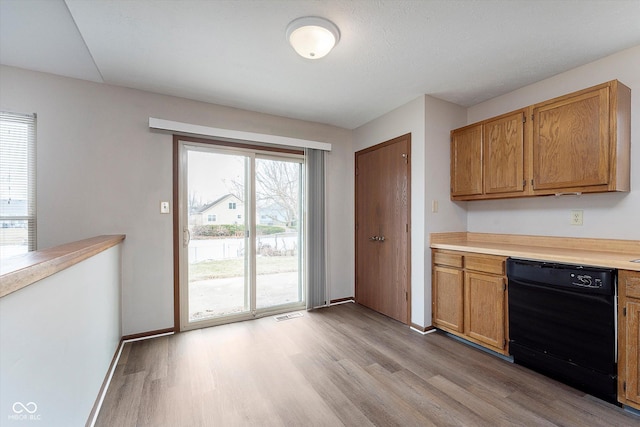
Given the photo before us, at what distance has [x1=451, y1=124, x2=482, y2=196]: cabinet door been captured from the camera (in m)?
2.83

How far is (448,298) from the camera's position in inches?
109

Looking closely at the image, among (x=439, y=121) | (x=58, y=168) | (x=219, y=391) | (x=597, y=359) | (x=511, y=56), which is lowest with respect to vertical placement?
A: (x=219, y=391)

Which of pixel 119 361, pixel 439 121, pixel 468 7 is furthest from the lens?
pixel 439 121

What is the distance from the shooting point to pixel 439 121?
9.82 ft

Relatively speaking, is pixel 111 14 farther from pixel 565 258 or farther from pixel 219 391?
pixel 565 258

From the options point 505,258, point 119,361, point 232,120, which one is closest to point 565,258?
point 505,258

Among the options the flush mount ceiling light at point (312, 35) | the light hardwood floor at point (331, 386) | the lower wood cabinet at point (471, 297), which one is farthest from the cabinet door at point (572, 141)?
the flush mount ceiling light at point (312, 35)

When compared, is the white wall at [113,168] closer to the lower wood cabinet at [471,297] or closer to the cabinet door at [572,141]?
the lower wood cabinet at [471,297]

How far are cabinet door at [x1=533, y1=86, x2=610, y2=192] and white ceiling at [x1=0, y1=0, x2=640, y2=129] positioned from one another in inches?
15.8

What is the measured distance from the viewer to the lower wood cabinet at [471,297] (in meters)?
2.34

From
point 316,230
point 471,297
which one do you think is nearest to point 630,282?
point 471,297

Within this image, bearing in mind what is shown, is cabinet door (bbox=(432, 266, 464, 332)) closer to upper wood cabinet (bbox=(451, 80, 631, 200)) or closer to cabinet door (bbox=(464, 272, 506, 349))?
cabinet door (bbox=(464, 272, 506, 349))

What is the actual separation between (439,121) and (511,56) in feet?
2.85

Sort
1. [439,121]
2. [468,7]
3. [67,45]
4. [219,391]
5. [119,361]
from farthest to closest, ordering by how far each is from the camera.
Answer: [439,121], [119,361], [67,45], [219,391], [468,7]
